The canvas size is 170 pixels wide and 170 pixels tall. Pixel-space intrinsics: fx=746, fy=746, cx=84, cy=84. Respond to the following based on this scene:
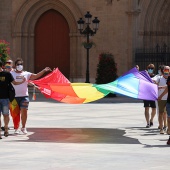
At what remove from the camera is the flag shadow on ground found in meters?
17.1

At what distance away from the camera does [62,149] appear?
50.2 ft

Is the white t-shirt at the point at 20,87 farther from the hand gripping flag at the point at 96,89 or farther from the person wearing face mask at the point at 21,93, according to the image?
the hand gripping flag at the point at 96,89

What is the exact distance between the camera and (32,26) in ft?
144

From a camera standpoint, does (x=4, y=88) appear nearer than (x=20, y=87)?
Yes

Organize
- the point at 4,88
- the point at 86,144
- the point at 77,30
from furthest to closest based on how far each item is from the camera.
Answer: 1. the point at 77,30
2. the point at 4,88
3. the point at 86,144

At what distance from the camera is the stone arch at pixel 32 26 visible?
141ft

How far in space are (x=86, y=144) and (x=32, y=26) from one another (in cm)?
2834

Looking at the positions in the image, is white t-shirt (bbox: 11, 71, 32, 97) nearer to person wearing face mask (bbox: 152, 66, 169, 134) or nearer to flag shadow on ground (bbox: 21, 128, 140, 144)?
flag shadow on ground (bbox: 21, 128, 140, 144)

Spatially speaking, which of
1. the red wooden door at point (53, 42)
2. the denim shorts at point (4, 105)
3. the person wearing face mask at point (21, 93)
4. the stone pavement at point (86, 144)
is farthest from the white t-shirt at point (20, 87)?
the red wooden door at point (53, 42)

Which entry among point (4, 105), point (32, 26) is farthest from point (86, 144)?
point (32, 26)

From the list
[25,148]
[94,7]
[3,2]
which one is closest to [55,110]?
[25,148]

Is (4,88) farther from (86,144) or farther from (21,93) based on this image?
(86,144)

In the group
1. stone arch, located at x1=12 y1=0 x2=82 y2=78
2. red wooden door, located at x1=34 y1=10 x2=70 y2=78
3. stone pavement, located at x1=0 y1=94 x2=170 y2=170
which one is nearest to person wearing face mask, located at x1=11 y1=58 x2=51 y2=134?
stone pavement, located at x1=0 y1=94 x2=170 y2=170

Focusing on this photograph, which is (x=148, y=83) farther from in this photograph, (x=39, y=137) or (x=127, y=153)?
(x=127, y=153)
